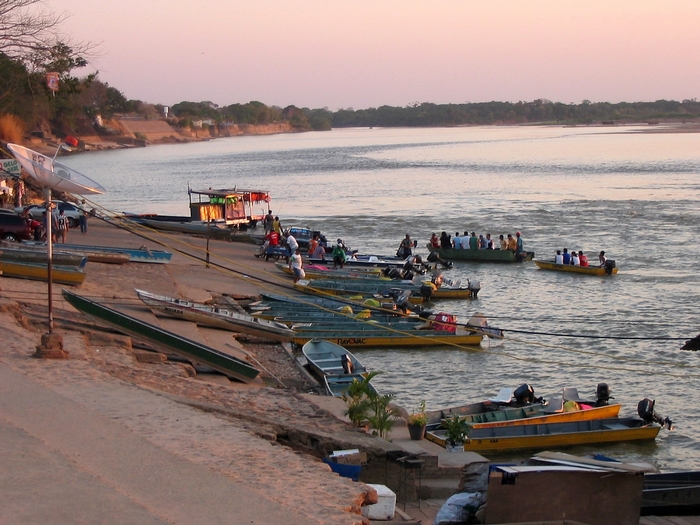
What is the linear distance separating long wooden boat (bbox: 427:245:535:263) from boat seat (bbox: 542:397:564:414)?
22010mm

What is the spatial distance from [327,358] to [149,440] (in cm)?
1053

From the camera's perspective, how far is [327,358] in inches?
844

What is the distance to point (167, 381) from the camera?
15898 millimetres

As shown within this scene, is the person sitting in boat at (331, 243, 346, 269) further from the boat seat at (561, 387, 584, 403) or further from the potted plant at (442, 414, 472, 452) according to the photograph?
the potted plant at (442, 414, 472, 452)

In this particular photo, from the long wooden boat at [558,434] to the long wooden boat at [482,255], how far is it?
72.2 feet

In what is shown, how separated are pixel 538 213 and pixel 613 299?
2800 cm

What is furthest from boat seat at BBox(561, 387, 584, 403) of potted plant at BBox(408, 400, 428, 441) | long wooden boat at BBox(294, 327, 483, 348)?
long wooden boat at BBox(294, 327, 483, 348)

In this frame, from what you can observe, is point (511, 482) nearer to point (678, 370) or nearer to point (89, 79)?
point (678, 370)

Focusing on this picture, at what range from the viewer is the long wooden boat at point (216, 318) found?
2338 cm

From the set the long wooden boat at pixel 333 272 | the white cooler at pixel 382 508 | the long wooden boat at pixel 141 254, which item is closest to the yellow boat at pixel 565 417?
the white cooler at pixel 382 508

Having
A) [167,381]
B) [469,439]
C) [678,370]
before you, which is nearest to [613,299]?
[678,370]

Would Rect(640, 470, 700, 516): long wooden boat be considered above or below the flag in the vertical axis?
below

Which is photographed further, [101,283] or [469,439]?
[101,283]

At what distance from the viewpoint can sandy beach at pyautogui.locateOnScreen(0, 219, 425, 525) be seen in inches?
352
